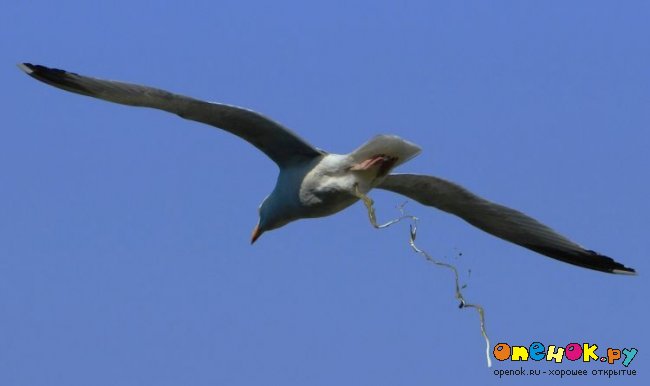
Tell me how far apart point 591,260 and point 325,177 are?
9.57 ft

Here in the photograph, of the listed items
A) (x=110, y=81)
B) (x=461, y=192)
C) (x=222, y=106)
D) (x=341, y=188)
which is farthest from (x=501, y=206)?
→ (x=110, y=81)

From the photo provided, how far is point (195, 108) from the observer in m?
10.8

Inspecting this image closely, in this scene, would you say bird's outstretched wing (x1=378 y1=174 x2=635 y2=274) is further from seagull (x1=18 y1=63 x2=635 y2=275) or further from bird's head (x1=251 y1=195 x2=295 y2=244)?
bird's head (x1=251 y1=195 x2=295 y2=244)

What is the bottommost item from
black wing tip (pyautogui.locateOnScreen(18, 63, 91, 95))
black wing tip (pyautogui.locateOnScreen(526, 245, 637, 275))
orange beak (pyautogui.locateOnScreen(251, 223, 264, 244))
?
orange beak (pyautogui.locateOnScreen(251, 223, 264, 244))

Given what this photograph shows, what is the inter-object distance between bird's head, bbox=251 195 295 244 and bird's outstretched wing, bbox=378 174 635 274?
1034mm

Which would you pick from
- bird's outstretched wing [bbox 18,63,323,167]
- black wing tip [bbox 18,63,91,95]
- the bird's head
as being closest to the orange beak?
the bird's head

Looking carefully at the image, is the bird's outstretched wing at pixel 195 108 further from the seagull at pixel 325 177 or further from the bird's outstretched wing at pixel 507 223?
the bird's outstretched wing at pixel 507 223

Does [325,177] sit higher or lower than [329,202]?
higher

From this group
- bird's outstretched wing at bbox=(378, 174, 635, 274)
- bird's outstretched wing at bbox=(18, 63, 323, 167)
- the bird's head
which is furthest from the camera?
bird's outstretched wing at bbox=(378, 174, 635, 274)

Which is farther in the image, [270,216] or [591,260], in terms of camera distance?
[591,260]

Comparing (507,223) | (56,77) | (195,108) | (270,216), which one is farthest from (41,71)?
(507,223)

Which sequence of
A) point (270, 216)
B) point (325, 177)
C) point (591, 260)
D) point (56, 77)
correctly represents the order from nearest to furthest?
point (56, 77), point (325, 177), point (270, 216), point (591, 260)

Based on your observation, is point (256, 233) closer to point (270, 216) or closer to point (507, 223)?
point (270, 216)

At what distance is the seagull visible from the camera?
1076cm
